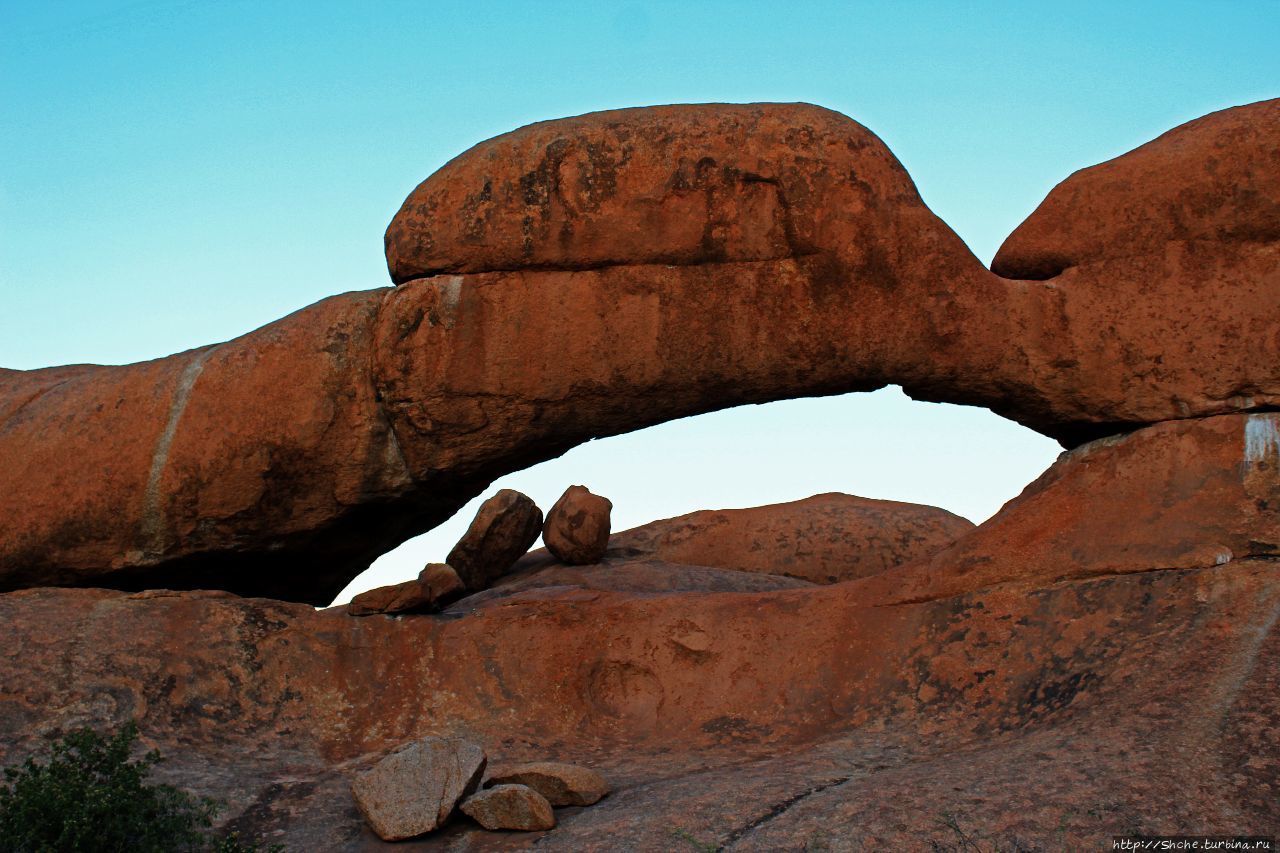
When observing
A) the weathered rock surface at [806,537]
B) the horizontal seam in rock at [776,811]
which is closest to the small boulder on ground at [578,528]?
the weathered rock surface at [806,537]

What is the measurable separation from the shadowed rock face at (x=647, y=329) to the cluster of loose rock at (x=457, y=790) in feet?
7.48

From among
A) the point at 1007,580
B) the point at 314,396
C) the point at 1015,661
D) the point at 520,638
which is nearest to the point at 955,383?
the point at 1007,580

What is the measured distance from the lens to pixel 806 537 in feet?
40.1

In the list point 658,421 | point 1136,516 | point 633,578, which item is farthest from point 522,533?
point 1136,516

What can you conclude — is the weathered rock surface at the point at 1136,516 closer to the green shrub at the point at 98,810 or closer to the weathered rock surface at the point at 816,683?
the weathered rock surface at the point at 816,683

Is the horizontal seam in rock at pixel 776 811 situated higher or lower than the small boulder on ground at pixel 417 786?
lower

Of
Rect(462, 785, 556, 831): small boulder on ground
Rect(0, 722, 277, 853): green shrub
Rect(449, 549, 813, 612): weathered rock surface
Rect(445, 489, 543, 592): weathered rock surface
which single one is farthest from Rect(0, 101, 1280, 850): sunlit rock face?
Rect(445, 489, 543, 592): weathered rock surface

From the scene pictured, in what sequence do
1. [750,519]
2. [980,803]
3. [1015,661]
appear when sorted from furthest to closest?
[750,519] → [1015,661] → [980,803]

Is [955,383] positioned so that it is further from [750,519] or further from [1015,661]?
[750,519]

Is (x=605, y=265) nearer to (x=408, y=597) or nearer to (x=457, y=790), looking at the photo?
(x=408, y=597)

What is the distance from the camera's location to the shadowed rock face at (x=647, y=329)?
7.46 metres

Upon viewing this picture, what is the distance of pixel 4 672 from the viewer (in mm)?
7176

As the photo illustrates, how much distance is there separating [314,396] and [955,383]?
3.76 m

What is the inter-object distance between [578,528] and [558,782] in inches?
198
